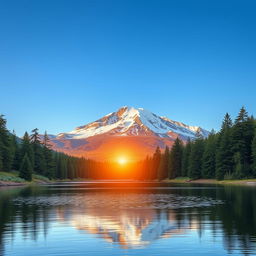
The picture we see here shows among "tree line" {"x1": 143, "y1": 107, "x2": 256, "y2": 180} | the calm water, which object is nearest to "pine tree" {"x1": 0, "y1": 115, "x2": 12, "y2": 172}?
"tree line" {"x1": 143, "y1": 107, "x2": 256, "y2": 180}

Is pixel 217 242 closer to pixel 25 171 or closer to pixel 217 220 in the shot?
pixel 217 220

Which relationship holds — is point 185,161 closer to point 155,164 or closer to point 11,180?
point 155,164

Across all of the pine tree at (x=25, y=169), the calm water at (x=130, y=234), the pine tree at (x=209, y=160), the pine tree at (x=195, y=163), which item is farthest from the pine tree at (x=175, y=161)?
the calm water at (x=130, y=234)

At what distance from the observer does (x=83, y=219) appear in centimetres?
2677

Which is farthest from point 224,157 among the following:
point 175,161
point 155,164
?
point 155,164

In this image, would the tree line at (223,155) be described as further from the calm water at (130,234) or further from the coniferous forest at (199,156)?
the calm water at (130,234)

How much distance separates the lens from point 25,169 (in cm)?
10625

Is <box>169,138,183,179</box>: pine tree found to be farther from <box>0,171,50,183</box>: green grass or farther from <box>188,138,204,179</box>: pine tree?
<box>0,171,50,183</box>: green grass

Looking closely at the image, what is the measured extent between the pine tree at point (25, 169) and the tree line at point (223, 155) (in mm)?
52778

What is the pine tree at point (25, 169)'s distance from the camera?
10509 cm

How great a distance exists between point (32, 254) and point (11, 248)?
167 centimetres

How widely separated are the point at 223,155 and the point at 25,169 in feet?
183

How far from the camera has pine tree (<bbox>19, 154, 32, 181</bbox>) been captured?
105 metres

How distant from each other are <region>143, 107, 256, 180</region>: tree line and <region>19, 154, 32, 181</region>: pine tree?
52778 mm
